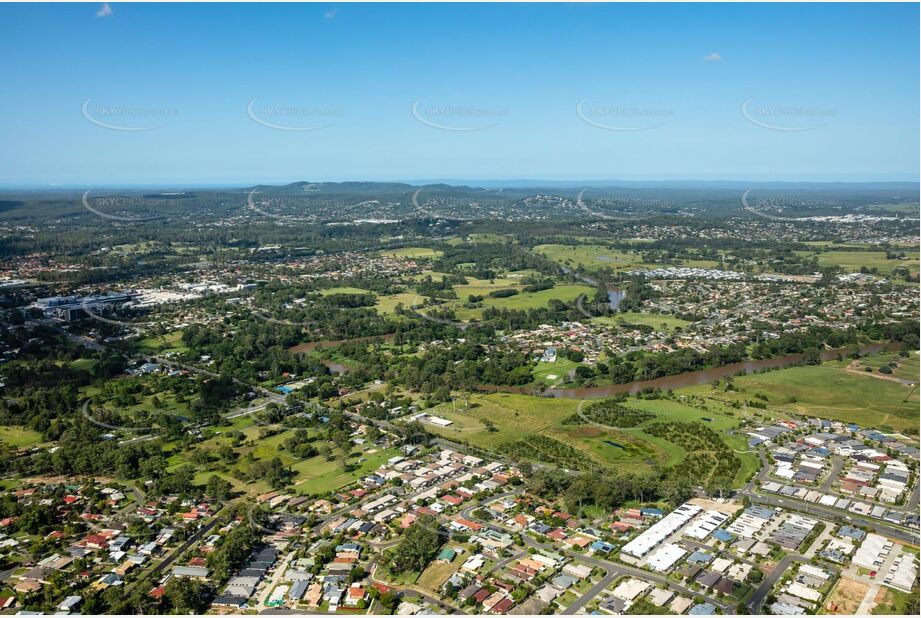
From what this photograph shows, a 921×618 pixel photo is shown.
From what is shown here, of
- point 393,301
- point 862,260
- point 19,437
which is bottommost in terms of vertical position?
point 19,437

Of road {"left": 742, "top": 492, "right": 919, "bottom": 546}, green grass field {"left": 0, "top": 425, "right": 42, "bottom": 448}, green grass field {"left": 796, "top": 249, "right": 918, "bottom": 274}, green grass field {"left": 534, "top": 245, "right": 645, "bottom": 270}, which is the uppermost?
green grass field {"left": 796, "top": 249, "right": 918, "bottom": 274}

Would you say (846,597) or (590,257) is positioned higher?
(590,257)

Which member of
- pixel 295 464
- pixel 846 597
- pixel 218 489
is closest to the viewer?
pixel 846 597

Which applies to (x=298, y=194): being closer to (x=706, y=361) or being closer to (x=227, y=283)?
(x=227, y=283)

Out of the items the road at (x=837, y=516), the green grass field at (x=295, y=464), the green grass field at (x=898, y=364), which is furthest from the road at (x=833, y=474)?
the green grass field at (x=295, y=464)

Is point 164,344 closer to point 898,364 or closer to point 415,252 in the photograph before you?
point 898,364

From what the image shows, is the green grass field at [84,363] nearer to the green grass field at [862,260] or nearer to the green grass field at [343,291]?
the green grass field at [343,291]

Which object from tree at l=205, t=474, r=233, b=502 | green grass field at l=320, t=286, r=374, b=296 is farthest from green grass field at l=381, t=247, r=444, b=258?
tree at l=205, t=474, r=233, b=502

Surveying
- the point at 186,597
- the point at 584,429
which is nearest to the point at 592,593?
the point at 186,597

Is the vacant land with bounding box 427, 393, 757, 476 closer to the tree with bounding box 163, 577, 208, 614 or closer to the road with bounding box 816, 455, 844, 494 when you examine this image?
the road with bounding box 816, 455, 844, 494

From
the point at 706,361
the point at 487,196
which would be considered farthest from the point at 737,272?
the point at 487,196

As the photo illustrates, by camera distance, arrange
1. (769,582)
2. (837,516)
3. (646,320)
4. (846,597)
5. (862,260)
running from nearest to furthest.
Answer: (846,597), (769,582), (837,516), (646,320), (862,260)
